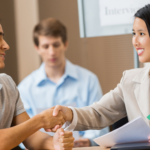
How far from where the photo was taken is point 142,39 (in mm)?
1219

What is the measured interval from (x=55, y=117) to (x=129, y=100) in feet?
→ 1.30

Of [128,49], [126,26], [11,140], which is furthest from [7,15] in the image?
[11,140]

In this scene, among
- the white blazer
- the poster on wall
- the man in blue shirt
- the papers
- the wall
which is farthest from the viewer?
the wall

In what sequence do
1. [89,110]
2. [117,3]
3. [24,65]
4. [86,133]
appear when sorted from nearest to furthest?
[89,110]
[117,3]
[86,133]
[24,65]

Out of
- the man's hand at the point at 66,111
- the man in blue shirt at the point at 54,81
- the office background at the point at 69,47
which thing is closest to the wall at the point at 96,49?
the office background at the point at 69,47

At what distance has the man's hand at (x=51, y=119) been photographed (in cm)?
113

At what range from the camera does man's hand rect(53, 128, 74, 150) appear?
102 centimetres

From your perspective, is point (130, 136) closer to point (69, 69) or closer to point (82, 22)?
point (82, 22)

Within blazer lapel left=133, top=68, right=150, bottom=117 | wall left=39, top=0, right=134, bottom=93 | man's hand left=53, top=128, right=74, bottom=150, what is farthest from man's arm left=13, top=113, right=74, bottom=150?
wall left=39, top=0, right=134, bottom=93

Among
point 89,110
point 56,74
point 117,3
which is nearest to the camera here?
point 89,110

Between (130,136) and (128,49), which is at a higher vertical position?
(128,49)

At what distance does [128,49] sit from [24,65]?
1.48 m

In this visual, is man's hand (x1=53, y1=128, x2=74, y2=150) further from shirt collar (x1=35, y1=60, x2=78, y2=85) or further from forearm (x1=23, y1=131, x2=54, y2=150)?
shirt collar (x1=35, y1=60, x2=78, y2=85)

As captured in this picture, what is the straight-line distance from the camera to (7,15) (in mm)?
3273
